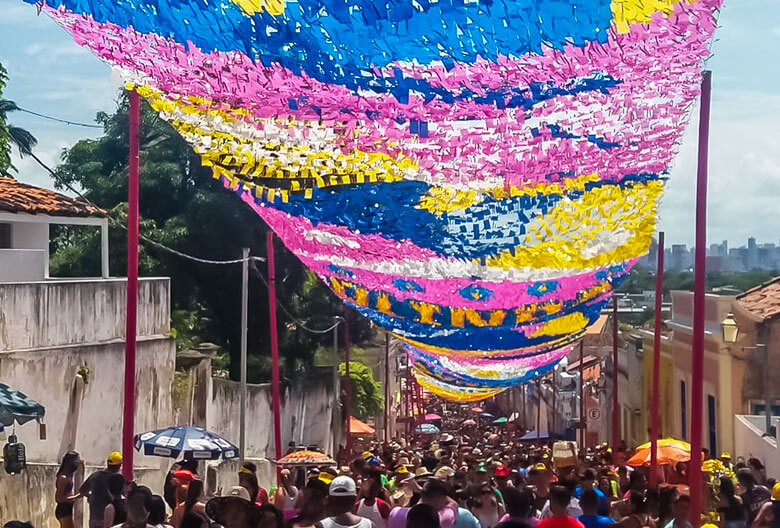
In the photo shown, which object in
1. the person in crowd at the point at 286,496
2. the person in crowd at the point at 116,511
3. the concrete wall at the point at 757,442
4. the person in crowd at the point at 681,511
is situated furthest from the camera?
the concrete wall at the point at 757,442

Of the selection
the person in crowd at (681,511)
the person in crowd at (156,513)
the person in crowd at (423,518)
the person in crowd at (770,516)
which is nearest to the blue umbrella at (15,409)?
the person in crowd at (156,513)

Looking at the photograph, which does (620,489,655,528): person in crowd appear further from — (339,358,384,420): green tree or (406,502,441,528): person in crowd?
(339,358,384,420): green tree

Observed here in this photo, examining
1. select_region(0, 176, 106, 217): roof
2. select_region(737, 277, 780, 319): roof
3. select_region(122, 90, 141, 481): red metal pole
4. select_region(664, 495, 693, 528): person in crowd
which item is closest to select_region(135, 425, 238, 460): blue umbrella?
select_region(122, 90, 141, 481): red metal pole

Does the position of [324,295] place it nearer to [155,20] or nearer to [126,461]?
[126,461]

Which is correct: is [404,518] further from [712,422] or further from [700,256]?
[712,422]

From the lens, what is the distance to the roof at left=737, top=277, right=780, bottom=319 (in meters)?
23.1

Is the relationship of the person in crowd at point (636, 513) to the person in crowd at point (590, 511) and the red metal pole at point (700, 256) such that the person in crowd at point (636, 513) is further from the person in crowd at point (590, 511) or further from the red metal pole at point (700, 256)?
the red metal pole at point (700, 256)

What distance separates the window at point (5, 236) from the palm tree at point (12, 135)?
6342mm

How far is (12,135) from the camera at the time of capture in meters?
35.8

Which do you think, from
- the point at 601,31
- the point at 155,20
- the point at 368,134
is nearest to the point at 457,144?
the point at 368,134

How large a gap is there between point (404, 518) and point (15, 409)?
6.60 m

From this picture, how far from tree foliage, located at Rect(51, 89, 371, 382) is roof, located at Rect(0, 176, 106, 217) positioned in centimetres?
788

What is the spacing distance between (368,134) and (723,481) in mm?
3724

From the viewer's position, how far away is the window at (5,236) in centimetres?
2209
